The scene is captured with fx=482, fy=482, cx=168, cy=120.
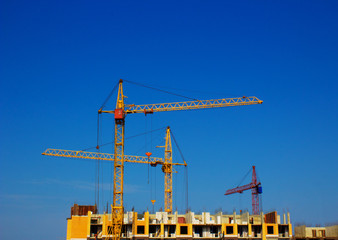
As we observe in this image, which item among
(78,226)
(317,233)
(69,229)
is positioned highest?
(78,226)

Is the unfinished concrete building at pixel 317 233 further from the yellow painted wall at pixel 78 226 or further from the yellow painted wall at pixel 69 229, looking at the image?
the yellow painted wall at pixel 69 229


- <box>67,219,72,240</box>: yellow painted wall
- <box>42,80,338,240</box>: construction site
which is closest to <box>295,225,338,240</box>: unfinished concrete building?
<box>42,80,338,240</box>: construction site

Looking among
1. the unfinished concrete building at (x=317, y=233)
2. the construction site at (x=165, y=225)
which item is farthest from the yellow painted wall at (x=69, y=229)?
the unfinished concrete building at (x=317, y=233)

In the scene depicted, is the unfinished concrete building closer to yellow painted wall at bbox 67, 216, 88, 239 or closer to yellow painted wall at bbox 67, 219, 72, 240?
yellow painted wall at bbox 67, 216, 88, 239

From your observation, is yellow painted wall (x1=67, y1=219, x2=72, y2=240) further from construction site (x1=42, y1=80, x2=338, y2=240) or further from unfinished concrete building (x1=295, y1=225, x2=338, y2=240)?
unfinished concrete building (x1=295, y1=225, x2=338, y2=240)

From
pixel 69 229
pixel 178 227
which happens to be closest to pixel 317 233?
pixel 178 227

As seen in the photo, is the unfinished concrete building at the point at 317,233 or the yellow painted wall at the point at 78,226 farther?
the yellow painted wall at the point at 78,226

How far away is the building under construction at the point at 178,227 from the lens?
401 ft

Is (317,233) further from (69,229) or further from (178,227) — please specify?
(69,229)

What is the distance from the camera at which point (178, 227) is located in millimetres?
122750

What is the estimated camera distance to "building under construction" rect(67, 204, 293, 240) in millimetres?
122188

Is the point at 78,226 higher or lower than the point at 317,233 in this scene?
higher

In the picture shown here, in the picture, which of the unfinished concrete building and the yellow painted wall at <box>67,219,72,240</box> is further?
the yellow painted wall at <box>67,219,72,240</box>

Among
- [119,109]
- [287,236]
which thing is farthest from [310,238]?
[119,109]
